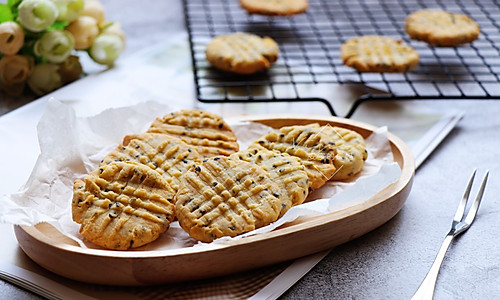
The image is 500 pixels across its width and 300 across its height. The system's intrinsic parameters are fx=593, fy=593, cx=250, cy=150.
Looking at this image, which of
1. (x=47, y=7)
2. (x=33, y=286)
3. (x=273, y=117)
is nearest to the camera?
(x=33, y=286)

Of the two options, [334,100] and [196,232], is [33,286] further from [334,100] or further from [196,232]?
[334,100]

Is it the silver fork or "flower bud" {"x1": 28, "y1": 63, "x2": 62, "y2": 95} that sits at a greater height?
"flower bud" {"x1": 28, "y1": 63, "x2": 62, "y2": 95}

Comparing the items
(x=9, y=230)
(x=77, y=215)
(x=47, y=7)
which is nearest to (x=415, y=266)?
(x=77, y=215)

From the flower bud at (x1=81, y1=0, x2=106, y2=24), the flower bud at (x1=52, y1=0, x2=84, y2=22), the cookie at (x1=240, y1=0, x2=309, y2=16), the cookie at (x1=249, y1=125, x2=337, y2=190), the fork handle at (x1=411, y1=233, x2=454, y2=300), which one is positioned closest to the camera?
the fork handle at (x1=411, y1=233, x2=454, y2=300)

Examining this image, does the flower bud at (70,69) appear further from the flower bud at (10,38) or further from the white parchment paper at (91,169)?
the white parchment paper at (91,169)

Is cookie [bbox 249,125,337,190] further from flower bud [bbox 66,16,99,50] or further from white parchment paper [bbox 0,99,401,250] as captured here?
flower bud [bbox 66,16,99,50]

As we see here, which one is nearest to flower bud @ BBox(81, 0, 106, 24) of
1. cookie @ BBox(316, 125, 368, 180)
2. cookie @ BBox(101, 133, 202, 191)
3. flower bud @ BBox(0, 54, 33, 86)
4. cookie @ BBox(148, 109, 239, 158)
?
flower bud @ BBox(0, 54, 33, 86)

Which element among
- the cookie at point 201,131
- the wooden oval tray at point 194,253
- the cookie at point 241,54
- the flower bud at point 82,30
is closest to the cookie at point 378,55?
the cookie at point 241,54

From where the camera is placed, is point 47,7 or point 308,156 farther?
point 47,7
